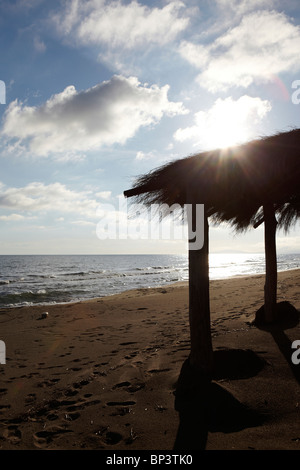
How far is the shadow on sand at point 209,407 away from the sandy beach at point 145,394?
0.04 ft

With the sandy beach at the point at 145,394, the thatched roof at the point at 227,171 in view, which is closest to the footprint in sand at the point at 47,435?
the sandy beach at the point at 145,394

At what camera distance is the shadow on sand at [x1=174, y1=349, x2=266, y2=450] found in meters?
2.85

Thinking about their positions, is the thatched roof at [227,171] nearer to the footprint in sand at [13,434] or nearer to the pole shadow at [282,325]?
the pole shadow at [282,325]

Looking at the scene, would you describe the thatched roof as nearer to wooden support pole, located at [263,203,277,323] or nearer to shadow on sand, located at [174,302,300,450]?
wooden support pole, located at [263,203,277,323]

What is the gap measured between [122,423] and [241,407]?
1290mm

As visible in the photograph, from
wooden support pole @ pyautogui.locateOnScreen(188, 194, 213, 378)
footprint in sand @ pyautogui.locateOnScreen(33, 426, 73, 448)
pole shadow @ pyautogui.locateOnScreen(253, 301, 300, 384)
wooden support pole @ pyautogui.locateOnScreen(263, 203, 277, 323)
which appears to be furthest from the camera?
wooden support pole @ pyautogui.locateOnScreen(263, 203, 277, 323)

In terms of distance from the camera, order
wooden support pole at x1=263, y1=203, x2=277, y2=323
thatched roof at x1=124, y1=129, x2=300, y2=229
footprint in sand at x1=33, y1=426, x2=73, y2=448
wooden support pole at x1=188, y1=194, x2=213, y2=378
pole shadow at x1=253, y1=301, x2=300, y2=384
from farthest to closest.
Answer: wooden support pole at x1=263, y1=203, x2=277, y2=323 → pole shadow at x1=253, y1=301, x2=300, y2=384 → thatched roof at x1=124, y1=129, x2=300, y2=229 → wooden support pole at x1=188, y1=194, x2=213, y2=378 → footprint in sand at x1=33, y1=426, x2=73, y2=448

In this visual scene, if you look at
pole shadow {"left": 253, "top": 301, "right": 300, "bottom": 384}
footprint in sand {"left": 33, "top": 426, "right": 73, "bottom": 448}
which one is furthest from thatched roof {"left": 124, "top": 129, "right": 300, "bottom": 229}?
footprint in sand {"left": 33, "top": 426, "right": 73, "bottom": 448}

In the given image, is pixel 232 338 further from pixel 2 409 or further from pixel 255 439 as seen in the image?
pixel 2 409

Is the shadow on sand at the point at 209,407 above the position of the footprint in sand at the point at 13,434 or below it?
above

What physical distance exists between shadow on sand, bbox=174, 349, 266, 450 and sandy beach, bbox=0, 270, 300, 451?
0.04ft

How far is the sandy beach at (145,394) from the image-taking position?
284 centimetres

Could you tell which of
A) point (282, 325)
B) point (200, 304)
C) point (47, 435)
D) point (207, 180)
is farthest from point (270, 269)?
point (47, 435)
